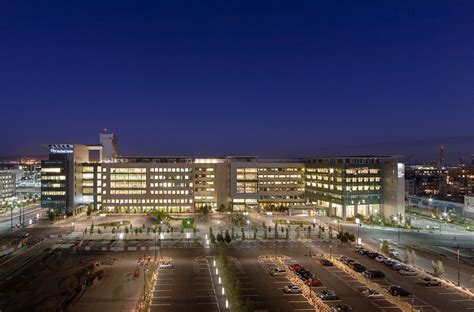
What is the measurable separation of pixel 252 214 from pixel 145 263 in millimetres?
41644

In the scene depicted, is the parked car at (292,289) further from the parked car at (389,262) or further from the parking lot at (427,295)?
the parked car at (389,262)

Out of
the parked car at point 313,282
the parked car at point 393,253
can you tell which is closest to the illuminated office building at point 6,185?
the parked car at point 313,282

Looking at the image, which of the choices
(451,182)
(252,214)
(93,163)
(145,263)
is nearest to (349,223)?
(252,214)

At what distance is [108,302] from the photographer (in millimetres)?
28984

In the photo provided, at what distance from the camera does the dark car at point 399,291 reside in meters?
30.5

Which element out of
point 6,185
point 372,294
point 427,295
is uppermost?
point 6,185

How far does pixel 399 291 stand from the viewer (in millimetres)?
30688

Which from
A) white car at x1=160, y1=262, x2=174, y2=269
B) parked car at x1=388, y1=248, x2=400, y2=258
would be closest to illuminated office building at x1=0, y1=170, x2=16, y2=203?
white car at x1=160, y1=262, x2=174, y2=269

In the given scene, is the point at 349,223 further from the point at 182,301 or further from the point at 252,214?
the point at 182,301

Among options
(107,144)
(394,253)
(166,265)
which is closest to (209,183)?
(107,144)

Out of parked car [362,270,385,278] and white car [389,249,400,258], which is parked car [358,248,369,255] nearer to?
white car [389,249,400,258]

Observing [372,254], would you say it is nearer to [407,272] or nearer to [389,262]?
[389,262]

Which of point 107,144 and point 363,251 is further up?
point 107,144

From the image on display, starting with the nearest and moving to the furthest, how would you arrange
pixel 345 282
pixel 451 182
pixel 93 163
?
pixel 345 282
pixel 93 163
pixel 451 182
